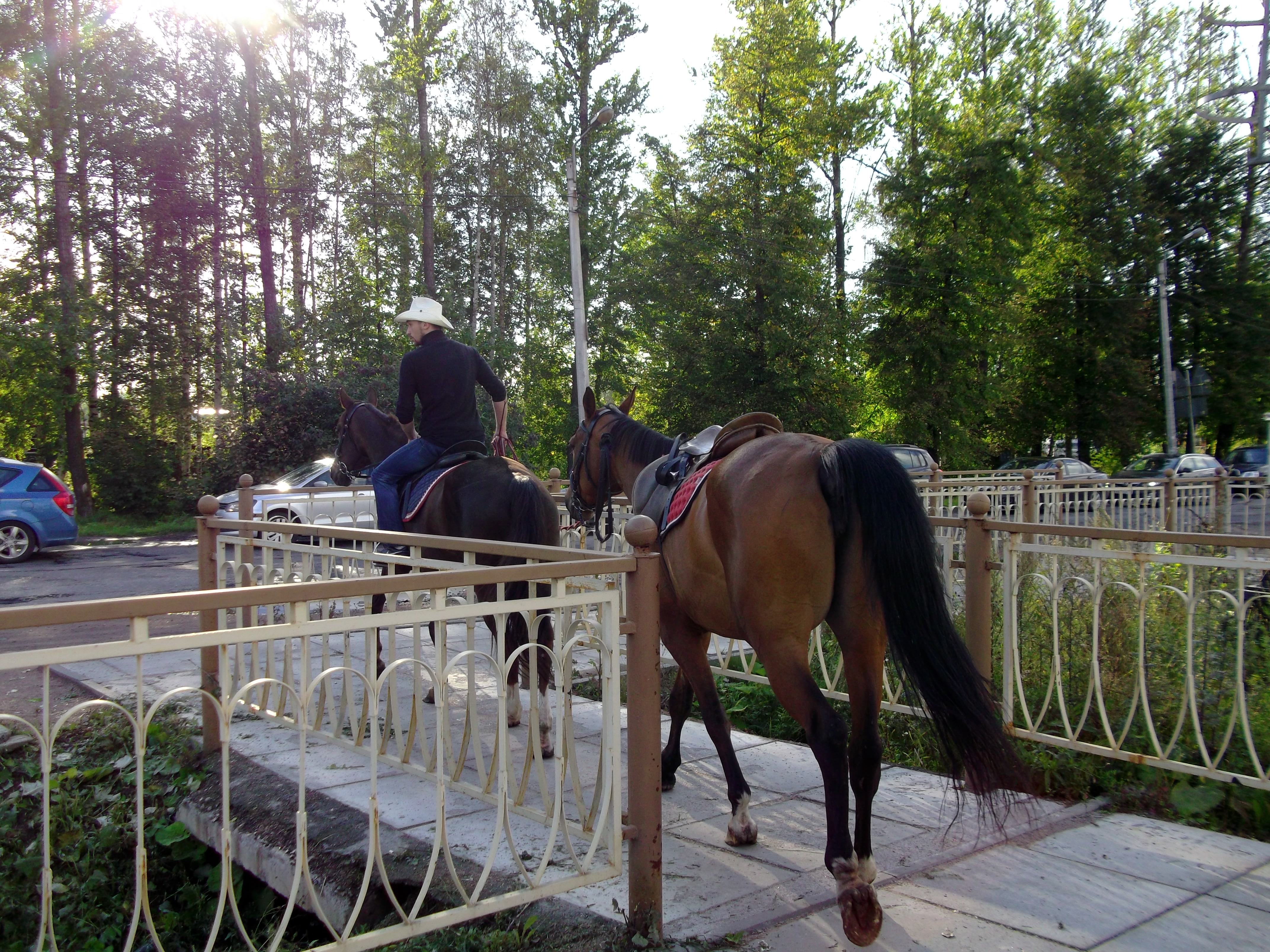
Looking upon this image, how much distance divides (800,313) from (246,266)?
17891 mm

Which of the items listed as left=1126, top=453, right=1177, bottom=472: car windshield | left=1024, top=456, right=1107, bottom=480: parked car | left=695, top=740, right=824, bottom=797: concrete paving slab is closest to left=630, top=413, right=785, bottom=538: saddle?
left=695, top=740, right=824, bottom=797: concrete paving slab

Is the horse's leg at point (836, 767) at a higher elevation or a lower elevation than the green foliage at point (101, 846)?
higher

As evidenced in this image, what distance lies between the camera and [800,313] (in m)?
26.2

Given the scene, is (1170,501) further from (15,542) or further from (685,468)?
(15,542)

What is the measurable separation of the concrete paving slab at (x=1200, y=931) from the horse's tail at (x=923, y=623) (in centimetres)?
57

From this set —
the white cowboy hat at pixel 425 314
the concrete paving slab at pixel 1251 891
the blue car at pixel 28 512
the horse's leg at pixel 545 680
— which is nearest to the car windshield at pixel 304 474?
the blue car at pixel 28 512

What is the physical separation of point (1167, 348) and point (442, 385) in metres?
33.7

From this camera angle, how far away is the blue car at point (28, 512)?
15.1 meters

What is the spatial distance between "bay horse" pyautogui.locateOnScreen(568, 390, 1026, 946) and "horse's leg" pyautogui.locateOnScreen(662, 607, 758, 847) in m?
0.53

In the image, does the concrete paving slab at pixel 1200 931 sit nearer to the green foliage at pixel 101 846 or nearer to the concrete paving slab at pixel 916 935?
the concrete paving slab at pixel 916 935

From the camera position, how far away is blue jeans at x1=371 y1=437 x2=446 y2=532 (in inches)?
248

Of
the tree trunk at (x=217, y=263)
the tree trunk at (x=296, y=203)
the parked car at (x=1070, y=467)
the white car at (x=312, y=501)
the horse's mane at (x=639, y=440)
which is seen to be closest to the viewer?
the horse's mane at (x=639, y=440)

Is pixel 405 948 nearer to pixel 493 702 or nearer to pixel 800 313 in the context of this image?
pixel 493 702

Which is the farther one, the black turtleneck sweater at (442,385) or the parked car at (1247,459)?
the parked car at (1247,459)
